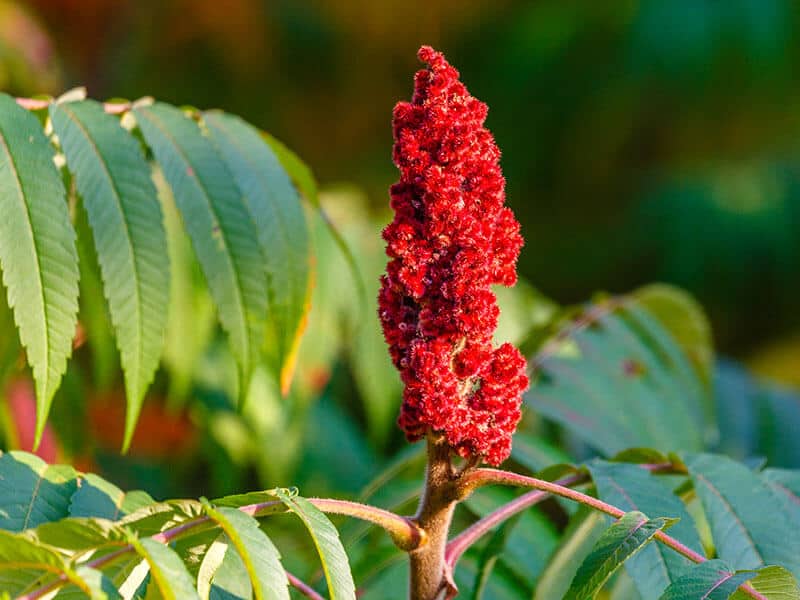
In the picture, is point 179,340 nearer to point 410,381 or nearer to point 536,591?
point 536,591

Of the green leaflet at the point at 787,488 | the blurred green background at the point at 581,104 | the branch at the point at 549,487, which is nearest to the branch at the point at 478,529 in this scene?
the branch at the point at 549,487

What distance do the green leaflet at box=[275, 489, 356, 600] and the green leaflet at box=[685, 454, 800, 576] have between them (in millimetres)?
558

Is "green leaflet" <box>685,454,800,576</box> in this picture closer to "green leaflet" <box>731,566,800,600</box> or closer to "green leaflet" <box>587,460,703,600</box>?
"green leaflet" <box>587,460,703,600</box>

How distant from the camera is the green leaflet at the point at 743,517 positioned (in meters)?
1.30

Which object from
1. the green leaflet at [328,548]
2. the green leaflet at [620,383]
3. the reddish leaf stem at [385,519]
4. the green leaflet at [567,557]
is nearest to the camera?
the green leaflet at [328,548]

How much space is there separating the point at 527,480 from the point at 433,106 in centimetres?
47

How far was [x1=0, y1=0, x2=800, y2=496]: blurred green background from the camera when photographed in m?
8.49

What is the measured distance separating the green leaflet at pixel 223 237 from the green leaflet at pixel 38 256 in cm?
23

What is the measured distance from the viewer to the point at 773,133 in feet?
32.2

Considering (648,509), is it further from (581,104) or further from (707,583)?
(581,104)

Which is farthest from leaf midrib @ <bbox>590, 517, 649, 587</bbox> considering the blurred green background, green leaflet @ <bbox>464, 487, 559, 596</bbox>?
the blurred green background

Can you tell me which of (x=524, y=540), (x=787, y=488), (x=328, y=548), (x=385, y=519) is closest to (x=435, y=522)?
(x=385, y=519)

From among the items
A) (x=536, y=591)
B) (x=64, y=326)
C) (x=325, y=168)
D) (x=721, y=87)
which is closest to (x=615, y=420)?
(x=536, y=591)

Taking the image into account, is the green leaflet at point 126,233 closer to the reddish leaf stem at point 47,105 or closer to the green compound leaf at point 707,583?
the reddish leaf stem at point 47,105
